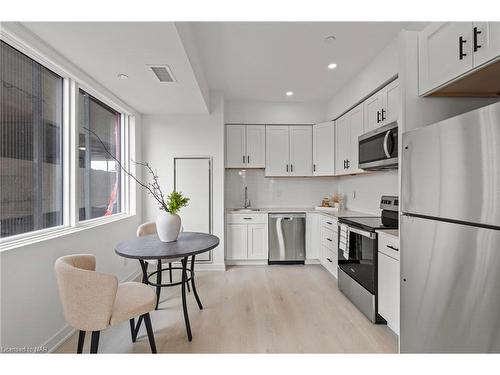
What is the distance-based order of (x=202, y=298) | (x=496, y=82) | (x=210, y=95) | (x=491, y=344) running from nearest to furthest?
(x=491, y=344) < (x=496, y=82) < (x=202, y=298) < (x=210, y=95)


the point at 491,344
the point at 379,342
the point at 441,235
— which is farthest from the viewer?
the point at 379,342

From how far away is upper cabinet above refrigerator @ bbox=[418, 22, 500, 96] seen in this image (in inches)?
53.8

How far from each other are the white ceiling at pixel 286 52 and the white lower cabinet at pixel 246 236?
6.64 ft

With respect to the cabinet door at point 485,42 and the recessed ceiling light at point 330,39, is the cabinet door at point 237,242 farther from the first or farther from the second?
the cabinet door at point 485,42

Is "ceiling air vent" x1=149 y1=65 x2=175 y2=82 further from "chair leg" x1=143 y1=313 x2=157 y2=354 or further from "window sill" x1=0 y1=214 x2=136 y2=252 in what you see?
"chair leg" x1=143 y1=313 x2=157 y2=354

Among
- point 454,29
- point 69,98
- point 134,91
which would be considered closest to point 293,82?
point 134,91

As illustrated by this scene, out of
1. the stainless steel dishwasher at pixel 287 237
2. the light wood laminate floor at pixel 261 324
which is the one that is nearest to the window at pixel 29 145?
the light wood laminate floor at pixel 261 324

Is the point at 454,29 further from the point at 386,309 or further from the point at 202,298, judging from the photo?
the point at 202,298

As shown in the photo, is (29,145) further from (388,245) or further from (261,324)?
(388,245)

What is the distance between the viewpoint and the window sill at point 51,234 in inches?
71.9

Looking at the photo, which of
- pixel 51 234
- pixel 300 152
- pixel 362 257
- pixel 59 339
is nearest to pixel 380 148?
pixel 362 257

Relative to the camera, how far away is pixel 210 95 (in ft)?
13.8

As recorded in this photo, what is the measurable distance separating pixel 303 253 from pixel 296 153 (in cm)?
168

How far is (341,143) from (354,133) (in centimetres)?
42
